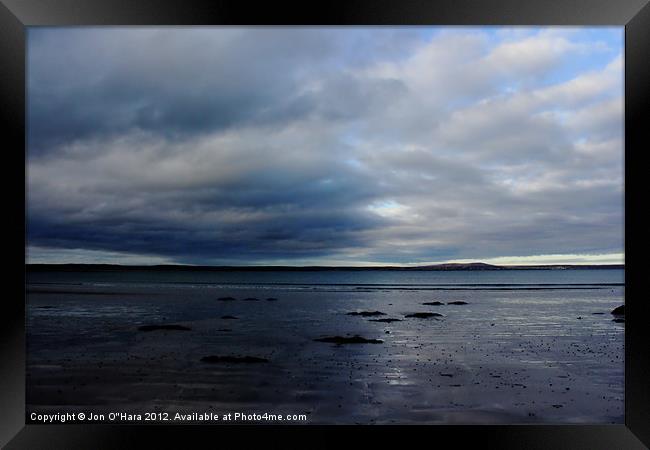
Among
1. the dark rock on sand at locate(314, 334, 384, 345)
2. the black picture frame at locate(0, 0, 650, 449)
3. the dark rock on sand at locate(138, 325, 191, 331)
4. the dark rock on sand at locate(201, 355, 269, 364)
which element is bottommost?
the dark rock on sand at locate(138, 325, 191, 331)

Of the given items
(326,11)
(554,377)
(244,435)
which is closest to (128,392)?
(244,435)

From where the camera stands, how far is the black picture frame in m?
3.89

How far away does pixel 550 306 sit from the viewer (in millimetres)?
25438

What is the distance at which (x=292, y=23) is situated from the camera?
4.18 metres

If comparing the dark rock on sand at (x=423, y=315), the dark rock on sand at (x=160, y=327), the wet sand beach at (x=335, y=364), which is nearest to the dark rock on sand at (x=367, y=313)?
the wet sand beach at (x=335, y=364)

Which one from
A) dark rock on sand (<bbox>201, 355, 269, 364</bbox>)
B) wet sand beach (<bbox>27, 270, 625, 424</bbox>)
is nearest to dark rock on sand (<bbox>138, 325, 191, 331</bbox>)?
wet sand beach (<bbox>27, 270, 625, 424</bbox>)

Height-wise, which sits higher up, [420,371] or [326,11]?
[326,11]

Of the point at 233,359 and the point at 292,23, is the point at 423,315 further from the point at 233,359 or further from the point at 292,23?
the point at 292,23

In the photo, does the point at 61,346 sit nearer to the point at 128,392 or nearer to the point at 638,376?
the point at 128,392

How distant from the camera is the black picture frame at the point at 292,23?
3891 millimetres

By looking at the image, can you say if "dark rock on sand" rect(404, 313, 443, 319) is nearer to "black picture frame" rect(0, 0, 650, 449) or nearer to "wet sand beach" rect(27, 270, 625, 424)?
"wet sand beach" rect(27, 270, 625, 424)

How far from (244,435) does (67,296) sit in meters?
29.2

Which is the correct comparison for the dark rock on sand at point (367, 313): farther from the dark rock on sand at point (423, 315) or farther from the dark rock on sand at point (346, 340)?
the dark rock on sand at point (346, 340)

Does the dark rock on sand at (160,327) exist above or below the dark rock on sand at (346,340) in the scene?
below
